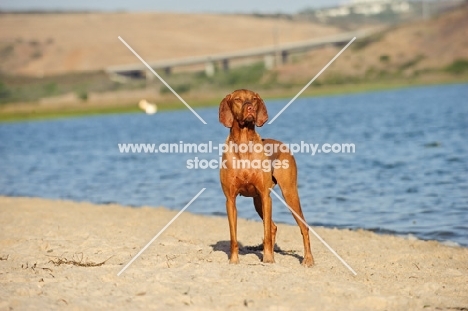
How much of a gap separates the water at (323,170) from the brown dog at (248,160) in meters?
4.17

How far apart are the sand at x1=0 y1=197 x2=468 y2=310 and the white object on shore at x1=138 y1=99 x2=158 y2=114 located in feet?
170

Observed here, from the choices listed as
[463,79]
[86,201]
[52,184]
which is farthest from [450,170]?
[463,79]

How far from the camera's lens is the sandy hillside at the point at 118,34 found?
14488 cm

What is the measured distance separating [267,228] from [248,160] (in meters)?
0.84

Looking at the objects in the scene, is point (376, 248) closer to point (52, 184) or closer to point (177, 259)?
point (177, 259)

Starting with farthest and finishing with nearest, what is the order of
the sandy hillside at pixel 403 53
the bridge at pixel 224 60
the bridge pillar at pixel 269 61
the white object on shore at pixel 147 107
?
1. the bridge pillar at pixel 269 61
2. the bridge at pixel 224 60
3. the sandy hillside at pixel 403 53
4. the white object on shore at pixel 147 107

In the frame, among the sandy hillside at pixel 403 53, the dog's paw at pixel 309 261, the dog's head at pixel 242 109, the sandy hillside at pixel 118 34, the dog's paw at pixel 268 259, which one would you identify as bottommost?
the dog's paw at pixel 309 261

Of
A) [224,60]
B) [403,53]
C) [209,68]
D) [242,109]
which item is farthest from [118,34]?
[242,109]

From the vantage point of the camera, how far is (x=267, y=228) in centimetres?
971

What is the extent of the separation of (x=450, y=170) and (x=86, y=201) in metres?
8.98

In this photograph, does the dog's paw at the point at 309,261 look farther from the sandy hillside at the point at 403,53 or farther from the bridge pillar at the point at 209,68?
the bridge pillar at the point at 209,68

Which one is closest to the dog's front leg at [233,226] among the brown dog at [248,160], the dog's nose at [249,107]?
the brown dog at [248,160]

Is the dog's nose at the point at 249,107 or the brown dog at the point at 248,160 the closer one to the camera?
the dog's nose at the point at 249,107

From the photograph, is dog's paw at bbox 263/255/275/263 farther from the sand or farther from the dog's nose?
the dog's nose
